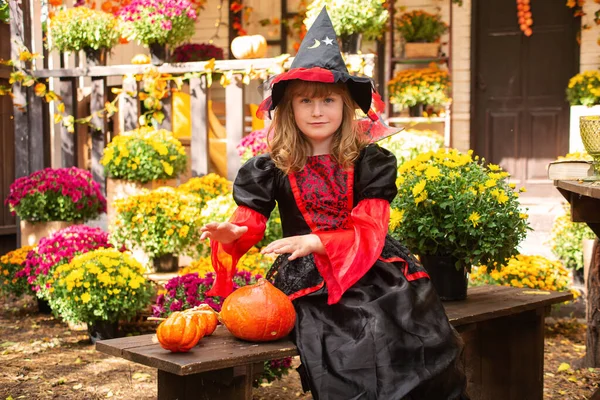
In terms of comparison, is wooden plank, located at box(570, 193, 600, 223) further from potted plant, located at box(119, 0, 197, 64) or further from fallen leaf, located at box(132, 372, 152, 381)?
potted plant, located at box(119, 0, 197, 64)

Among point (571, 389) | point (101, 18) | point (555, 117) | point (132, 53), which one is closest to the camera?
point (571, 389)

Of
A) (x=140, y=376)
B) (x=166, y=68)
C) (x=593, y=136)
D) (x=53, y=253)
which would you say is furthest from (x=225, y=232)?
(x=166, y=68)

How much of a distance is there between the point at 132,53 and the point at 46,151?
3.87 metres

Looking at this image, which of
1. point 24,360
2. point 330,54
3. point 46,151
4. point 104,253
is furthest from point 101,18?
point 330,54

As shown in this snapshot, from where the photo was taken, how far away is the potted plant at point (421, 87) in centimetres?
863

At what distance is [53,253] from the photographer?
17.1ft

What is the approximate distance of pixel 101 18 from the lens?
707 cm

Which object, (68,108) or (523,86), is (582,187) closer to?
(68,108)

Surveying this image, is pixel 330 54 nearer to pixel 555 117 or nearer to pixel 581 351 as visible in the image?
pixel 581 351

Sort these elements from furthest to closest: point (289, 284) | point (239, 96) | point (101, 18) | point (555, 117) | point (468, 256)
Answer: point (555, 117), point (101, 18), point (239, 96), point (468, 256), point (289, 284)

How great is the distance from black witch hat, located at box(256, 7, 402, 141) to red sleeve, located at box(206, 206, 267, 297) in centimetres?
42

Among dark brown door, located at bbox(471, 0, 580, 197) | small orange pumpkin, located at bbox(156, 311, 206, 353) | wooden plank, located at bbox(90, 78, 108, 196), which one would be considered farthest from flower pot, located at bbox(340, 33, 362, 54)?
small orange pumpkin, located at bbox(156, 311, 206, 353)

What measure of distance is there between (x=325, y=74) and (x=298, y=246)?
60cm

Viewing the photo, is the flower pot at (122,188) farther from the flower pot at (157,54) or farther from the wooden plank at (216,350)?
the wooden plank at (216,350)
